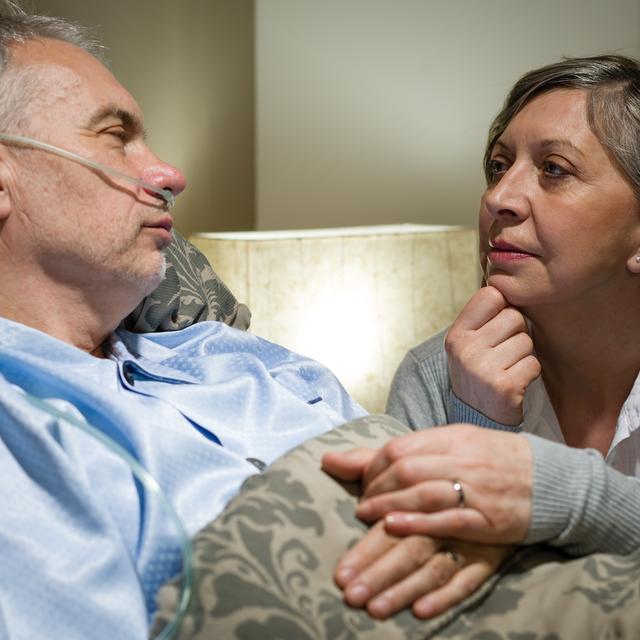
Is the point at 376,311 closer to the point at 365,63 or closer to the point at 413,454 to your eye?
the point at 365,63

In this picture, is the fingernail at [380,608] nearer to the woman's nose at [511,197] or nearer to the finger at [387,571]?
the finger at [387,571]

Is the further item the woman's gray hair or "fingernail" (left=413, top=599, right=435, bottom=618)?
the woman's gray hair

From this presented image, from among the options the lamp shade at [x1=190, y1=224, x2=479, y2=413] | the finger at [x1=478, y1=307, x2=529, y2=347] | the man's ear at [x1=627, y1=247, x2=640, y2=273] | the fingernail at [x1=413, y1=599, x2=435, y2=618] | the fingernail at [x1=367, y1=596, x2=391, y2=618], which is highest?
the man's ear at [x1=627, y1=247, x2=640, y2=273]

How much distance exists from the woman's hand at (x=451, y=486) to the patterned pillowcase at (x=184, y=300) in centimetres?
62

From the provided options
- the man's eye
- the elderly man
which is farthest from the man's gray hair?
the man's eye

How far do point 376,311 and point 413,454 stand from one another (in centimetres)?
137

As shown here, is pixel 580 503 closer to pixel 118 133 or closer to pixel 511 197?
Answer: pixel 511 197

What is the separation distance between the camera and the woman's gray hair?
143cm

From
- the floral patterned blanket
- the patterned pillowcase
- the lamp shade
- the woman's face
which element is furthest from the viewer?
the lamp shade

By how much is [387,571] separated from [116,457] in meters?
0.37

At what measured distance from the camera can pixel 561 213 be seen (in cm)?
142

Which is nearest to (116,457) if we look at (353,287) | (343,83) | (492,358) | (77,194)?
(77,194)

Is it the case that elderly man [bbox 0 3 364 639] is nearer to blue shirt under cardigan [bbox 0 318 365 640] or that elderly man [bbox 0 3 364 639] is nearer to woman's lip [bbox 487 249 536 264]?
blue shirt under cardigan [bbox 0 318 365 640]

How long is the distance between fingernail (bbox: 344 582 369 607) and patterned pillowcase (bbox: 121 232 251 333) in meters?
0.72
